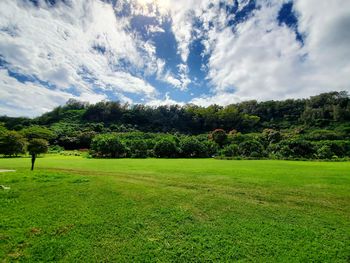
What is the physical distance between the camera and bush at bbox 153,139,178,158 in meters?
86.5

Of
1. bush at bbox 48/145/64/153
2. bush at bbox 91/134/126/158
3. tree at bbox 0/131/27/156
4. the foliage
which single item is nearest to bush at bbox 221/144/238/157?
bush at bbox 91/134/126/158

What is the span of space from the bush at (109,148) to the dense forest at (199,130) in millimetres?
350

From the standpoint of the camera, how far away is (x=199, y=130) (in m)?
171

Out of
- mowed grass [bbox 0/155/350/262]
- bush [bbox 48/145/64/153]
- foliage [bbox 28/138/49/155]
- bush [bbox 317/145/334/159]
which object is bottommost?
mowed grass [bbox 0/155/350/262]

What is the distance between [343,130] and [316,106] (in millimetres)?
51597

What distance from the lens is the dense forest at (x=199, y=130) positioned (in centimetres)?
8131

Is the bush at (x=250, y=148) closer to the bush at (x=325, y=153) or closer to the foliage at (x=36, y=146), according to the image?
the bush at (x=325, y=153)

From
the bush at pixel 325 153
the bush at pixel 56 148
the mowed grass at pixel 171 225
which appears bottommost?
the mowed grass at pixel 171 225

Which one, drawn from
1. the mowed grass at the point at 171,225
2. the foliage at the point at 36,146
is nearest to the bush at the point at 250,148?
the mowed grass at the point at 171,225

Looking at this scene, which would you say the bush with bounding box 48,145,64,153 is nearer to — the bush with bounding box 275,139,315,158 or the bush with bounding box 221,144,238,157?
the bush with bounding box 221,144,238,157

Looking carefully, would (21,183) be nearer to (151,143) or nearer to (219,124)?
(151,143)

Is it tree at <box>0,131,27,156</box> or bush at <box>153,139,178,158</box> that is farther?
bush at <box>153,139,178,158</box>

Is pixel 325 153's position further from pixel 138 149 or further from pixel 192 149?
pixel 138 149

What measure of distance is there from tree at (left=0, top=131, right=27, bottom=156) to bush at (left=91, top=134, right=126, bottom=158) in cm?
2247
